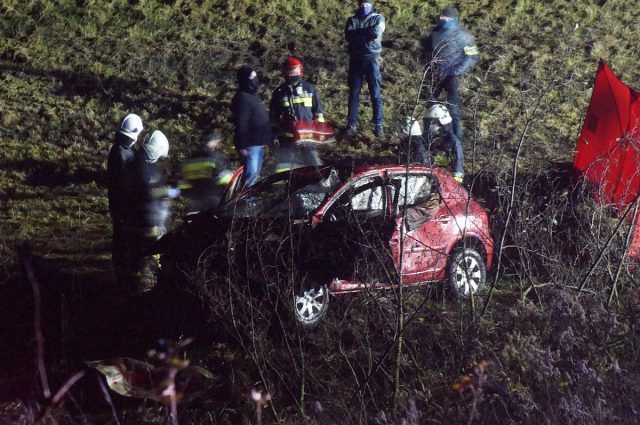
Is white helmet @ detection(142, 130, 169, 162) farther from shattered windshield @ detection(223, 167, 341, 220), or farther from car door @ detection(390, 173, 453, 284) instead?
car door @ detection(390, 173, 453, 284)

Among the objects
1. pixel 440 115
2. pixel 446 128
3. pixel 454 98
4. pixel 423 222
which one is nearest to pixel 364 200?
pixel 423 222

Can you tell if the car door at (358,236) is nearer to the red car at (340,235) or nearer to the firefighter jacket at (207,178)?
the red car at (340,235)

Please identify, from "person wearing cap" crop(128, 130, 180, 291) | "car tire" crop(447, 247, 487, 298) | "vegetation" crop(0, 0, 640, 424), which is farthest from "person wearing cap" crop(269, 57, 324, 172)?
"car tire" crop(447, 247, 487, 298)

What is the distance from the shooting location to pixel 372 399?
6332 mm

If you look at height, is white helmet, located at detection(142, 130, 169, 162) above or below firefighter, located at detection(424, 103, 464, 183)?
above

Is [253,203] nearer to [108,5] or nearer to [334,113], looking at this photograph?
[334,113]

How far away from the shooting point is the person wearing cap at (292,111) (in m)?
11.3

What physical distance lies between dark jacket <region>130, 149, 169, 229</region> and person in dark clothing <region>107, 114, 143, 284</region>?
0.20 feet

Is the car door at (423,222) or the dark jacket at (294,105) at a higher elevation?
the dark jacket at (294,105)

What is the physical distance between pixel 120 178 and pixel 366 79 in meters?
5.07

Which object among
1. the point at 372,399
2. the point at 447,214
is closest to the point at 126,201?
the point at 447,214

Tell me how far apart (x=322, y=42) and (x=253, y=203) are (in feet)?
31.1

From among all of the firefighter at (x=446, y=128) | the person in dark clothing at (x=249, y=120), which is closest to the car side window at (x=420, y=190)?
the person in dark clothing at (x=249, y=120)

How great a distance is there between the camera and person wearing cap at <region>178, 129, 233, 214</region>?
10.1m
